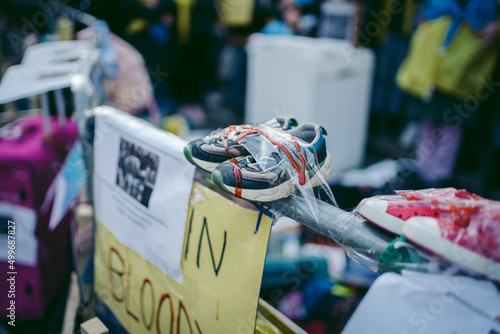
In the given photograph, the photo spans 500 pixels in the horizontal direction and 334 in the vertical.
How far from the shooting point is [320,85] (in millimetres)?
3465

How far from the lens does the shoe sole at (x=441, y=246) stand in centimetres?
61

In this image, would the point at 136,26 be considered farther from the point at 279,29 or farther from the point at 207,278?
the point at 207,278

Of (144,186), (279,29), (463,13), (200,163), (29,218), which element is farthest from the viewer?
(279,29)

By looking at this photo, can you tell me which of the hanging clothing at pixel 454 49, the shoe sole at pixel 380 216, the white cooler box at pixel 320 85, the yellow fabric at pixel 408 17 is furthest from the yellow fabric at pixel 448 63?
the shoe sole at pixel 380 216

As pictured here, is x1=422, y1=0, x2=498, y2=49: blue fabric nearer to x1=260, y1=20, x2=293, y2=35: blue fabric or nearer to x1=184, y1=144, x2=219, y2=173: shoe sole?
x1=260, y1=20, x2=293, y2=35: blue fabric

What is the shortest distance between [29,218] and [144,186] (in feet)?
2.85

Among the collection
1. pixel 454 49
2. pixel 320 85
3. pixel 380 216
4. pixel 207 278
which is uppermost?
pixel 454 49

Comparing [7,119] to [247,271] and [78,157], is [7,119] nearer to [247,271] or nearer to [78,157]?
[78,157]

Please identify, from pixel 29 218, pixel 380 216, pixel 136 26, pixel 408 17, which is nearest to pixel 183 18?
pixel 136 26

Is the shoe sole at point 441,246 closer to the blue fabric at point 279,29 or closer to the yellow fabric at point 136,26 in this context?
the blue fabric at point 279,29

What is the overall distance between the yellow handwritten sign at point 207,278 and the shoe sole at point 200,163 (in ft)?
0.22

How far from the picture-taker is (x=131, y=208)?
3.84ft

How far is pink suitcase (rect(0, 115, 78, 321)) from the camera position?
1.64 meters

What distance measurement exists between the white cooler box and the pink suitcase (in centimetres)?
227
